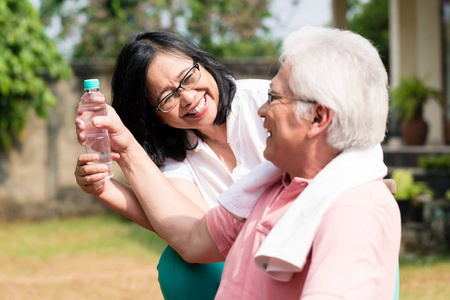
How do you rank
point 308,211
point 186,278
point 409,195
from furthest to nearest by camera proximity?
point 409,195, point 186,278, point 308,211

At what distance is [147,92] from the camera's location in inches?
103

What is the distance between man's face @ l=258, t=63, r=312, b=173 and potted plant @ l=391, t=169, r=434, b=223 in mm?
4181

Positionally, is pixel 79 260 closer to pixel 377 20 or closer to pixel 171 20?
pixel 171 20

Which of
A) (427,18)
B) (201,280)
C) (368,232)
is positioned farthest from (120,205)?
(427,18)

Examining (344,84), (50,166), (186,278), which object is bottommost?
(50,166)

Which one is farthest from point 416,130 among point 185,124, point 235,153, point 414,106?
point 185,124

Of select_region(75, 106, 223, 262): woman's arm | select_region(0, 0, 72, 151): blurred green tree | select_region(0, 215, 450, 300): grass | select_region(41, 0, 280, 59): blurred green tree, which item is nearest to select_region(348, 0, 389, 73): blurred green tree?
select_region(41, 0, 280, 59): blurred green tree

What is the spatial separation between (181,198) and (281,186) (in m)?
0.57

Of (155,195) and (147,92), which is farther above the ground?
(147,92)

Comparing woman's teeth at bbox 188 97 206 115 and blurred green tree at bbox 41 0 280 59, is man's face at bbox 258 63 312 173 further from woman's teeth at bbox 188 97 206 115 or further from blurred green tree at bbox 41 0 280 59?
blurred green tree at bbox 41 0 280 59

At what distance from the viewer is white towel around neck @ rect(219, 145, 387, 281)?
4.98 feet

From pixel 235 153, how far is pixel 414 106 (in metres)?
5.71

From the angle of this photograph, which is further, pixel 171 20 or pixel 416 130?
pixel 171 20

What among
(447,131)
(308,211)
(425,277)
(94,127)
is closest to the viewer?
A: (308,211)
